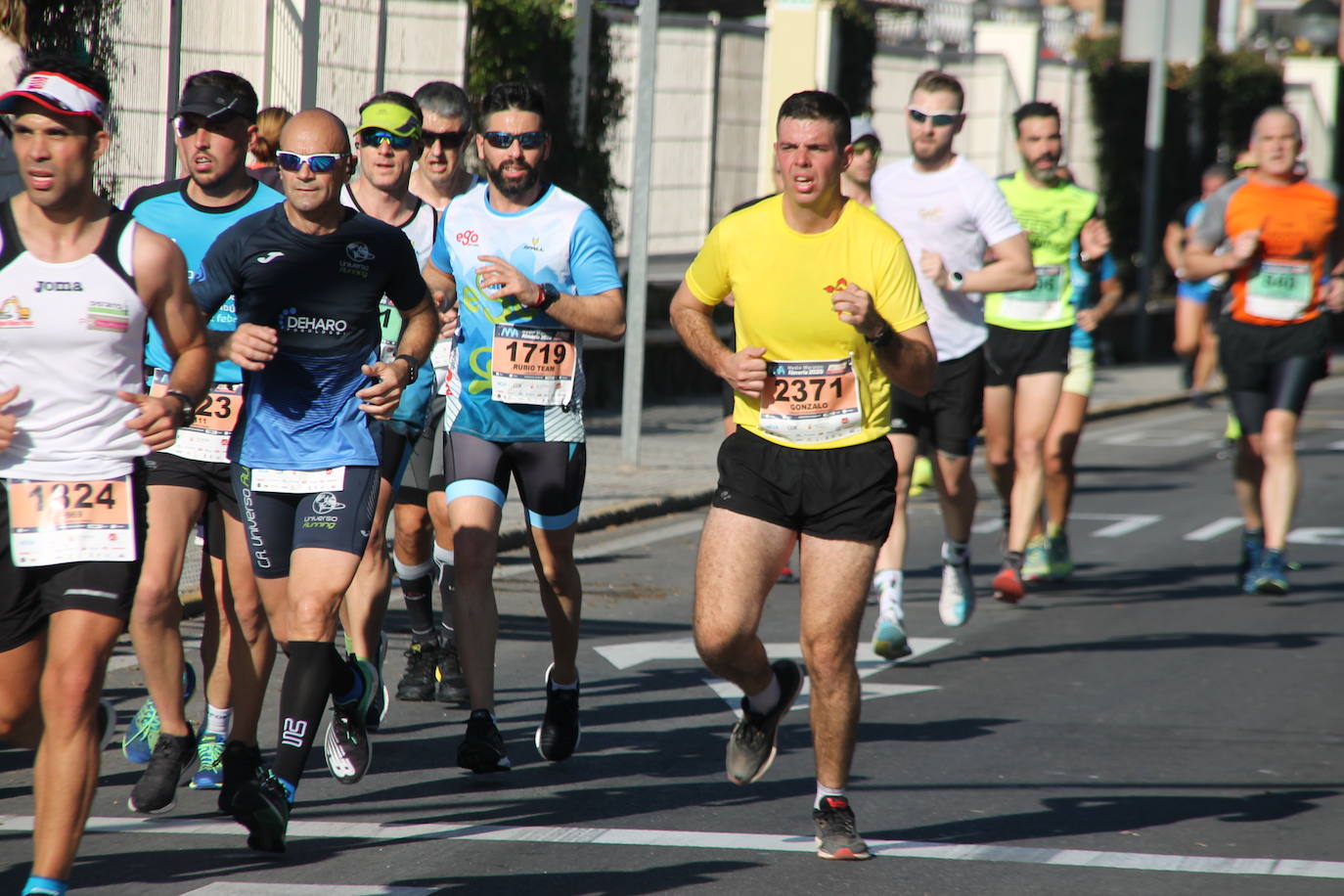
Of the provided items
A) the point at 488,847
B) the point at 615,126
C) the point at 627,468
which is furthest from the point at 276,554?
the point at 615,126

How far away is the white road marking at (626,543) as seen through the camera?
11.1 metres

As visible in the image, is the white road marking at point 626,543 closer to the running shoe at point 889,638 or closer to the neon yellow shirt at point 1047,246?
Result: the neon yellow shirt at point 1047,246

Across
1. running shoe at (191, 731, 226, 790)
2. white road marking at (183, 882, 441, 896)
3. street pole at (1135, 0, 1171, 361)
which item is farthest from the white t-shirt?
street pole at (1135, 0, 1171, 361)

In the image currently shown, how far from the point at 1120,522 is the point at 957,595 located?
16.0 feet

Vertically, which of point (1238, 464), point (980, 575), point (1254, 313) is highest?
point (1254, 313)

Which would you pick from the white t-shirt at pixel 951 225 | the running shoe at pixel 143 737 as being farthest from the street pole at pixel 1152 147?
the running shoe at pixel 143 737

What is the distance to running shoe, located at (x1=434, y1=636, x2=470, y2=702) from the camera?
7.87 meters

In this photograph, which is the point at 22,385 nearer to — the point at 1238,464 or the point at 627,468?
the point at 1238,464

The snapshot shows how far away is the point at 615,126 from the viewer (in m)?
18.3

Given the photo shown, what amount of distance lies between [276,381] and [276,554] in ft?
1.65

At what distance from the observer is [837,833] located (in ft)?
18.4

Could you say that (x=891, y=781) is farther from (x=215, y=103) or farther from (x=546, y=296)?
(x=215, y=103)

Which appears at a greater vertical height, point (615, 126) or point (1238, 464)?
point (615, 126)

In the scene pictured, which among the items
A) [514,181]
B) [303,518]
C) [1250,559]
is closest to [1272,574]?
[1250,559]
